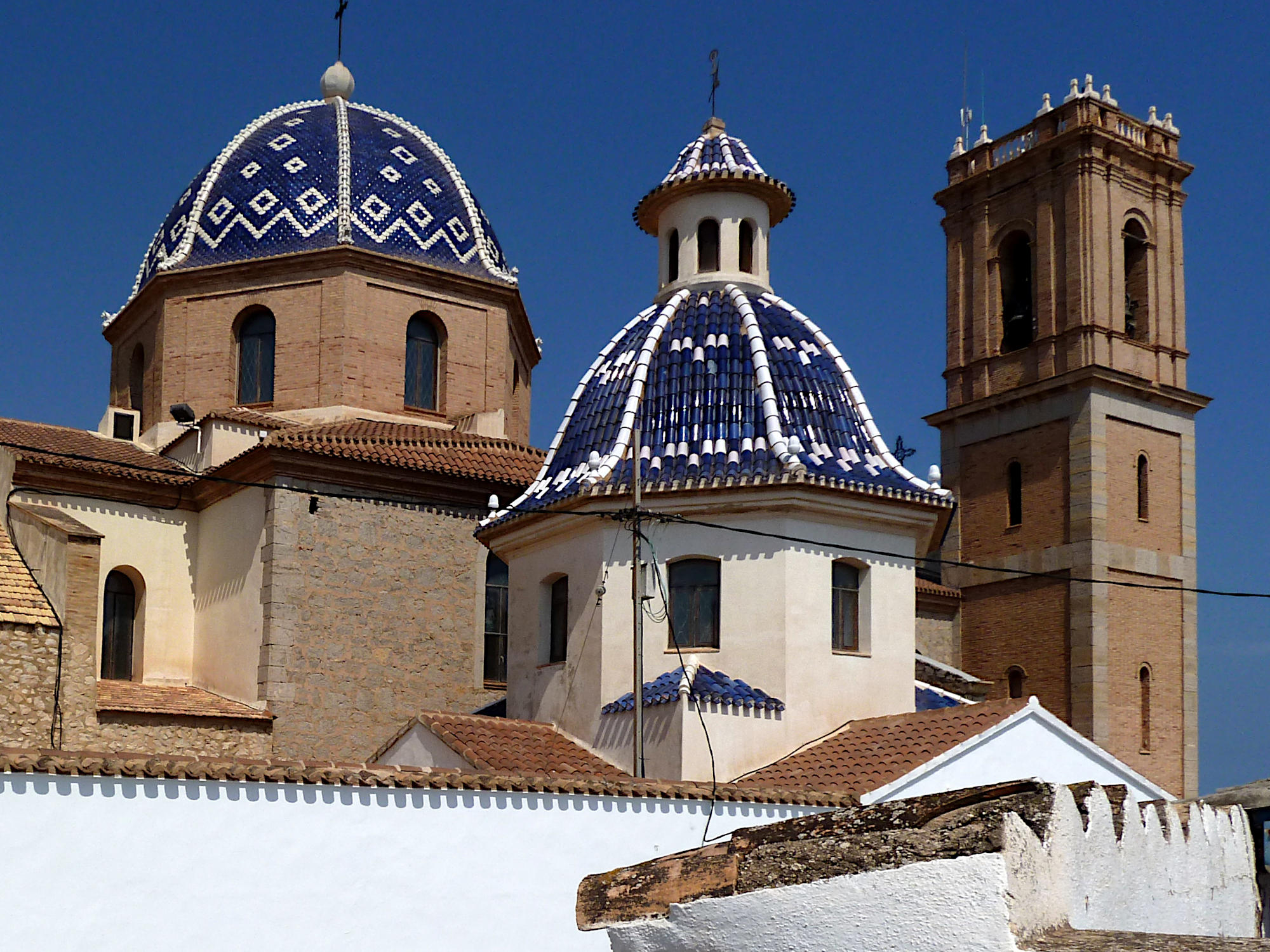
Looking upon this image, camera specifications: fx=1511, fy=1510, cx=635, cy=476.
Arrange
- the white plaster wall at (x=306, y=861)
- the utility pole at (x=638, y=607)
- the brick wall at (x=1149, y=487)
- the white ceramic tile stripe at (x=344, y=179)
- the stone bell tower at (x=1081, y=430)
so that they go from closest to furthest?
the white plaster wall at (x=306, y=861) → the utility pole at (x=638, y=607) → the white ceramic tile stripe at (x=344, y=179) → the stone bell tower at (x=1081, y=430) → the brick wall at (x=1149, y=487)

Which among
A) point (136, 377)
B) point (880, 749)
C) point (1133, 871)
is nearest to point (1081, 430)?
point (880, 749)

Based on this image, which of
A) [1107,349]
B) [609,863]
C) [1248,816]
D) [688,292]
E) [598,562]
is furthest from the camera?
[1107,349]

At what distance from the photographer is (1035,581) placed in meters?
28.9

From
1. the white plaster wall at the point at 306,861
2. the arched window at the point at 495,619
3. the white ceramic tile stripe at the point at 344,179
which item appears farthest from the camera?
the white ceramic tile stripe at the point at 344,179

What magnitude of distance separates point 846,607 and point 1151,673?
1468 centimetres

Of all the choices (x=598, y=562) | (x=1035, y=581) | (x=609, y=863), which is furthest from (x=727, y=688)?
(x=1035, y=581)

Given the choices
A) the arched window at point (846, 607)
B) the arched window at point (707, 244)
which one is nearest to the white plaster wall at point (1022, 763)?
the arched window at point (846, 607)

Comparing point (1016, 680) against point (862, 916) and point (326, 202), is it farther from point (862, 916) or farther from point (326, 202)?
point (862, 916)

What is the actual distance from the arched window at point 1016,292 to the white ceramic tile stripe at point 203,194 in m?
14.1

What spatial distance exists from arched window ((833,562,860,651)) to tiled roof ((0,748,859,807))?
3.84m

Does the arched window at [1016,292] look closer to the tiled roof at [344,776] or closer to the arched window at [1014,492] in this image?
the arched window at [1014,492]

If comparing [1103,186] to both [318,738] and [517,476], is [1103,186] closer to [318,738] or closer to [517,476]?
[517,476]

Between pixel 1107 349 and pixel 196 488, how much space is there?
56.3ft

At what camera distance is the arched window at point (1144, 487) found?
1142 inches
